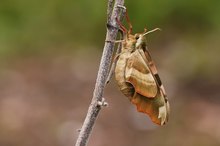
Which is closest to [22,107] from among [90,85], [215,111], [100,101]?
[90,85]

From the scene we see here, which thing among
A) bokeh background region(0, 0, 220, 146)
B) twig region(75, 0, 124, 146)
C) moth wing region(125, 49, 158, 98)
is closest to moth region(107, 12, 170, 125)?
moth wing region(125, 49, 158, 98)

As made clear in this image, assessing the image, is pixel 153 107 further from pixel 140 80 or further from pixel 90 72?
pixel 90 72

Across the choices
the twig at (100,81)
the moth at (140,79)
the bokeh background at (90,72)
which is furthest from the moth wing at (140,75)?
the bokeh background at (90,72)

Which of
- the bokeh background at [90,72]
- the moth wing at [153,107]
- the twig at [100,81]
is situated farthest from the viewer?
the bokeh background at [90,72]

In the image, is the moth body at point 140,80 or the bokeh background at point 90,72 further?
the bokeh background at point 90,72

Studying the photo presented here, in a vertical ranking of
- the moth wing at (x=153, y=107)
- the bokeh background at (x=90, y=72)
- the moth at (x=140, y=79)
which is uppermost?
the bokeh background at (x=90, y=72)

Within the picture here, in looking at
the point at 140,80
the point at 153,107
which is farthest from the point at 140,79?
the point at 153,107

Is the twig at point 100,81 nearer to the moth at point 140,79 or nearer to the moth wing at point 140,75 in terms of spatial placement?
the moth at point 140,79
